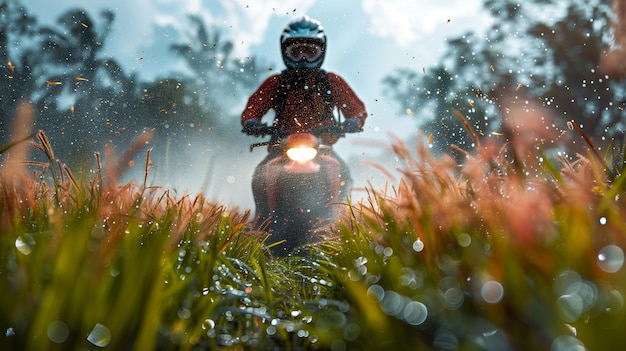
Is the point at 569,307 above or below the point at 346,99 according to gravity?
below

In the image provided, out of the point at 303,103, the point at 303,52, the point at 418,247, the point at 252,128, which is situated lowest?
the point at 418,247

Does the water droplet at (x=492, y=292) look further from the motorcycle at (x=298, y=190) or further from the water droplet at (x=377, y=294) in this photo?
the motorcycle at (x=298, y=190)

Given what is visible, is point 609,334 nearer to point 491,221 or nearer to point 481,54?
point 491,221

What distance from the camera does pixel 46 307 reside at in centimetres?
71

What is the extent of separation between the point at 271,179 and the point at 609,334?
4885 millimetres

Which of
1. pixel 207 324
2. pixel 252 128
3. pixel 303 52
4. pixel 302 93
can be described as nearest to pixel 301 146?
pixel 252 128

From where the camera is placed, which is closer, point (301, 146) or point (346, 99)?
point (301, 146)

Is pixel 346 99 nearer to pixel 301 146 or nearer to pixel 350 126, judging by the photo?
pixel 350 126

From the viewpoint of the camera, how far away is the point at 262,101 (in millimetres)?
6113

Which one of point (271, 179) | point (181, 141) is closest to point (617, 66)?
point (271, 179)

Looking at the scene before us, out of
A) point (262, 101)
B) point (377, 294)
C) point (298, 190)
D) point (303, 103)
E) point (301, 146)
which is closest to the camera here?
point (377, 294)

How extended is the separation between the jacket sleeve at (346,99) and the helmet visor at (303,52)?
0.29m

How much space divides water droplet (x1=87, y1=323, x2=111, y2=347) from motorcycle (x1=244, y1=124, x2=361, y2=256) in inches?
161

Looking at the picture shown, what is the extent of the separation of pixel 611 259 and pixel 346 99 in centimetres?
546
